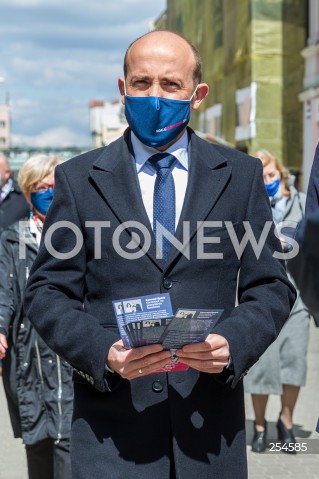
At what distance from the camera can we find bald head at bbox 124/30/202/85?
9.72ft

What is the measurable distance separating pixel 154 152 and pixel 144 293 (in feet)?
1.50

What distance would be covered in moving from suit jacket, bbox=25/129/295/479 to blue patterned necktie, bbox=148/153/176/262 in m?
→ 0.04

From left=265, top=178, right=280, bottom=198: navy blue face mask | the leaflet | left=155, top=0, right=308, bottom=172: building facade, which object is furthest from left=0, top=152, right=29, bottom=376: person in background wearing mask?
left=155, top=0, right=308, bottom=172: building facade

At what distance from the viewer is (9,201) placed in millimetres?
11617

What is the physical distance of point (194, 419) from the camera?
2863mm

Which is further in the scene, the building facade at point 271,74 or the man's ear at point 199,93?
the building facade at point 271,74

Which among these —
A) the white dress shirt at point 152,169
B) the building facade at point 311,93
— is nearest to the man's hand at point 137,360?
the white dress shirt at point 152,169

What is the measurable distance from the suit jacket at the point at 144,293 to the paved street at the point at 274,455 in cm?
356

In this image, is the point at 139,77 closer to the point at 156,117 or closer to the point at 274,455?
the point at 156,117

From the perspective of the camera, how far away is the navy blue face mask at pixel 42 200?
549cm

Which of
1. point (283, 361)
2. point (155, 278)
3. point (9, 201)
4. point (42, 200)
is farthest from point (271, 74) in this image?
point (155, 278)

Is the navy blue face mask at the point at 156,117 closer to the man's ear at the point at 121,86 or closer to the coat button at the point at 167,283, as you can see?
the man's ear at the point at 121,86

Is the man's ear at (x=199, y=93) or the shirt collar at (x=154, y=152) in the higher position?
the man's ear at (x=199, y=93)

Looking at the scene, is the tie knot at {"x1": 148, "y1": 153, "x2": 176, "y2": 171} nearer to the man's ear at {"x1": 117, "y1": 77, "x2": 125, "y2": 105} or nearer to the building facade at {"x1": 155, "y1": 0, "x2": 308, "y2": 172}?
the man's ear at {"x1": 117, "y1": 77, "x2": 125, "y2": 105}
